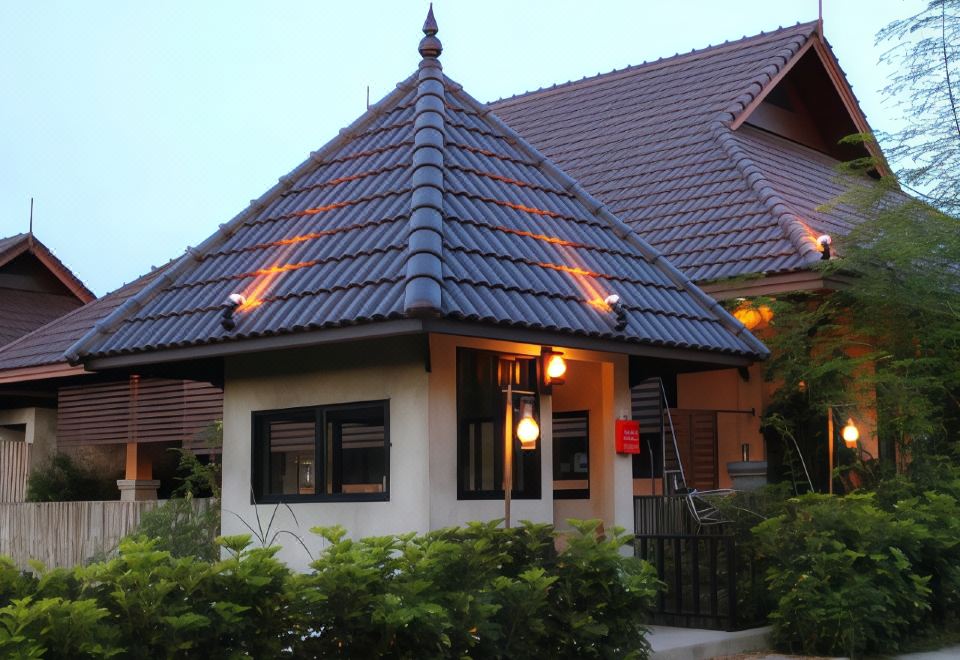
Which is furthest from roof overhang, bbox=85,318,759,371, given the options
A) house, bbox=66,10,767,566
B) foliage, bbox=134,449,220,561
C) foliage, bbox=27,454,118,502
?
foliage, bbox=27,454,118,502

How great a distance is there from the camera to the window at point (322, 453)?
1184 cm

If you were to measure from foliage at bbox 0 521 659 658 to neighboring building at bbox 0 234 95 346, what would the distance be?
18983mm

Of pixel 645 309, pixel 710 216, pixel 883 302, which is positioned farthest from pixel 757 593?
pixel 710 216

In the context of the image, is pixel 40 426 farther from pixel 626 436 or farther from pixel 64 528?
pixel 626 436

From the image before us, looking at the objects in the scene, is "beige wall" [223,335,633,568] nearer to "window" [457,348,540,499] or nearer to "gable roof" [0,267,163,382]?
"window" [457,348,540,499]

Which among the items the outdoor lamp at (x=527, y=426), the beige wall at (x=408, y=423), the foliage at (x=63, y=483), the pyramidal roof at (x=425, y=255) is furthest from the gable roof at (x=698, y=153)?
the foliage at (x=63, y=483)

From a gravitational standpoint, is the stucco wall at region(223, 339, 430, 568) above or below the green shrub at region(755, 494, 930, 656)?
above

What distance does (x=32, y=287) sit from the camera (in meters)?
27.9

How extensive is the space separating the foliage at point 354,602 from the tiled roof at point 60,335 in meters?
12.6

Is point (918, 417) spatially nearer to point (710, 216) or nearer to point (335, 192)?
point (710, 216)

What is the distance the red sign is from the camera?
13.1 metres

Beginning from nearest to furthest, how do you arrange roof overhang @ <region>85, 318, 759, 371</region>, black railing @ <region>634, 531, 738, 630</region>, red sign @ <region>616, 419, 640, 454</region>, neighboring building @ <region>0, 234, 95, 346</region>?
roof overhang @ <region>85, 318, 759, 371</region>
black railing @ <region>634, 531, 738, 630</region>
red sign @ <region>616, 419, 640, 454</region>
neighboring building @ <region>0, 234, 95, 346</region>

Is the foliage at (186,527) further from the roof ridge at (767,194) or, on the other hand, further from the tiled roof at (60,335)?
the roof ridge at (767,194)

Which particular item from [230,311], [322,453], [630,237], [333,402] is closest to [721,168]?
[630,237]
